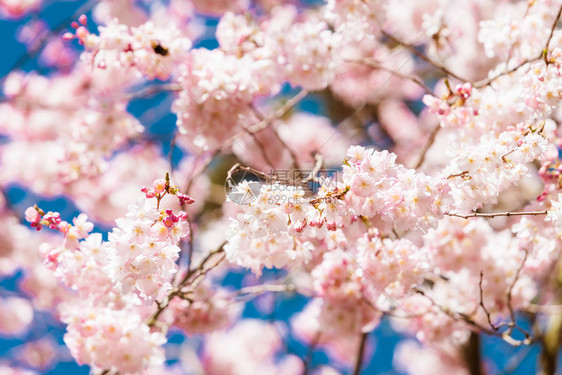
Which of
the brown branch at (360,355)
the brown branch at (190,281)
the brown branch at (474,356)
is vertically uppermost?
the brown branch at (190,281)

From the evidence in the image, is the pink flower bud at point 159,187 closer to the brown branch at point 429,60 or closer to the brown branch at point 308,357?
the brown branch at point 429,60

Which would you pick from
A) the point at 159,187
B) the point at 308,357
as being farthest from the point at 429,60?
the point at 308,357

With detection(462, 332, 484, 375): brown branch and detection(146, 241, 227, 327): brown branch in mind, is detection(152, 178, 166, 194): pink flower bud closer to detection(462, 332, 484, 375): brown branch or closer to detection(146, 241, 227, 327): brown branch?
detection(146, 241, 227, 327): brown branch

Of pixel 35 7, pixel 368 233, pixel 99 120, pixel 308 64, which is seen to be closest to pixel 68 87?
pixel 35 7

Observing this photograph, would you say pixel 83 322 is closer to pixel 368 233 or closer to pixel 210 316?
pixel 210 316

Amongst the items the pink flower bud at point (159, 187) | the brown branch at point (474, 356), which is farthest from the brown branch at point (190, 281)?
the brown branch at point (474, 356)

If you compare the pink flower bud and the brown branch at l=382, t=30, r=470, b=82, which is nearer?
the pink flower bud

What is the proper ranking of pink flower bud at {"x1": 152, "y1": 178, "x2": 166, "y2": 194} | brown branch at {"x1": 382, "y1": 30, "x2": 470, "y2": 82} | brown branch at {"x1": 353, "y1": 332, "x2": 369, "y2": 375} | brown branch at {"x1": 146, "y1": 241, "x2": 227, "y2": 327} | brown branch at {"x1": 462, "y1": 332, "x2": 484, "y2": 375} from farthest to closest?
brown branch at {"x1": 462, "y1": 332, "x2": 484, "y2": 375}
brown branch at {"x1": 353, "y1": 332, "x2": 369, "y2": 375}
brown branch at {"x1": 382, "y1": 30, "x2": 470, "y2": 82}
brown branch at {"x1": 146, "y1": 241, "x2": 227, "y2": 327}
pink flower bud at {"x1": 152, "y1": 178, "x2": 166, "y2": 194}

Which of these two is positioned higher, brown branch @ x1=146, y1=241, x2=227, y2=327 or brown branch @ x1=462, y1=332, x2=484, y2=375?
brown branch @ x1=146, y1=241, x2=227, y2=327

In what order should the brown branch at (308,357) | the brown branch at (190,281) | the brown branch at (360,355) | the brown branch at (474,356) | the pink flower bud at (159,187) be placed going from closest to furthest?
1. the pink flower bud at (159,187)
2. the brown branch at (190,281)
3. the brown branch at (308,357)
4. the brown branch at (360,355)
5. the brown branch at (474,356)

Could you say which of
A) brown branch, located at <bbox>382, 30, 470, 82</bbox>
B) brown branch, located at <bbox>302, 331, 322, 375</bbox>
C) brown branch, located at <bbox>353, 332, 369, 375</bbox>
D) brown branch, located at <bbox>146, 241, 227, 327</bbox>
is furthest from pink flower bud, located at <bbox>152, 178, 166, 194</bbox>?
brown branch, located at <bbox>353, 332, 369, 375</bbox>

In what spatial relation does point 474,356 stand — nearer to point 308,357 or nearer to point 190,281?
point 308,357
